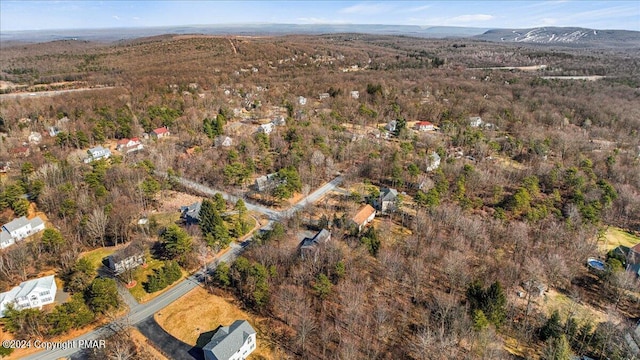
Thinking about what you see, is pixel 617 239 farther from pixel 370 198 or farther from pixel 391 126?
pixel 391 126

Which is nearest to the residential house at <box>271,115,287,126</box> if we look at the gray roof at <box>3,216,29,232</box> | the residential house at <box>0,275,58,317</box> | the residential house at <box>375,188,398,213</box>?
the residential house at <box>375,188,398,213</box>

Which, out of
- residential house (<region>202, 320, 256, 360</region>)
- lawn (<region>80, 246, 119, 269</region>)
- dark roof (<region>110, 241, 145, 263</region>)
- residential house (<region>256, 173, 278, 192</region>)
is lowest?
lawn (<region>80, 246, 119, 269</region>)

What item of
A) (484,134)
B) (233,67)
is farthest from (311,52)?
A: (484,134)

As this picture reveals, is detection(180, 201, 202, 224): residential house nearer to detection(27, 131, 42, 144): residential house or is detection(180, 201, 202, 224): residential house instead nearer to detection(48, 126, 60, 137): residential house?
detection(27, 131, 42, 144): residential house

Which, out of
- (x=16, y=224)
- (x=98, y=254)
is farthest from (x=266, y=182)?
(x=16, y=224)

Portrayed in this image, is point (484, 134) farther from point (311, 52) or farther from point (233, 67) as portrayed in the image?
point (311, 52)
